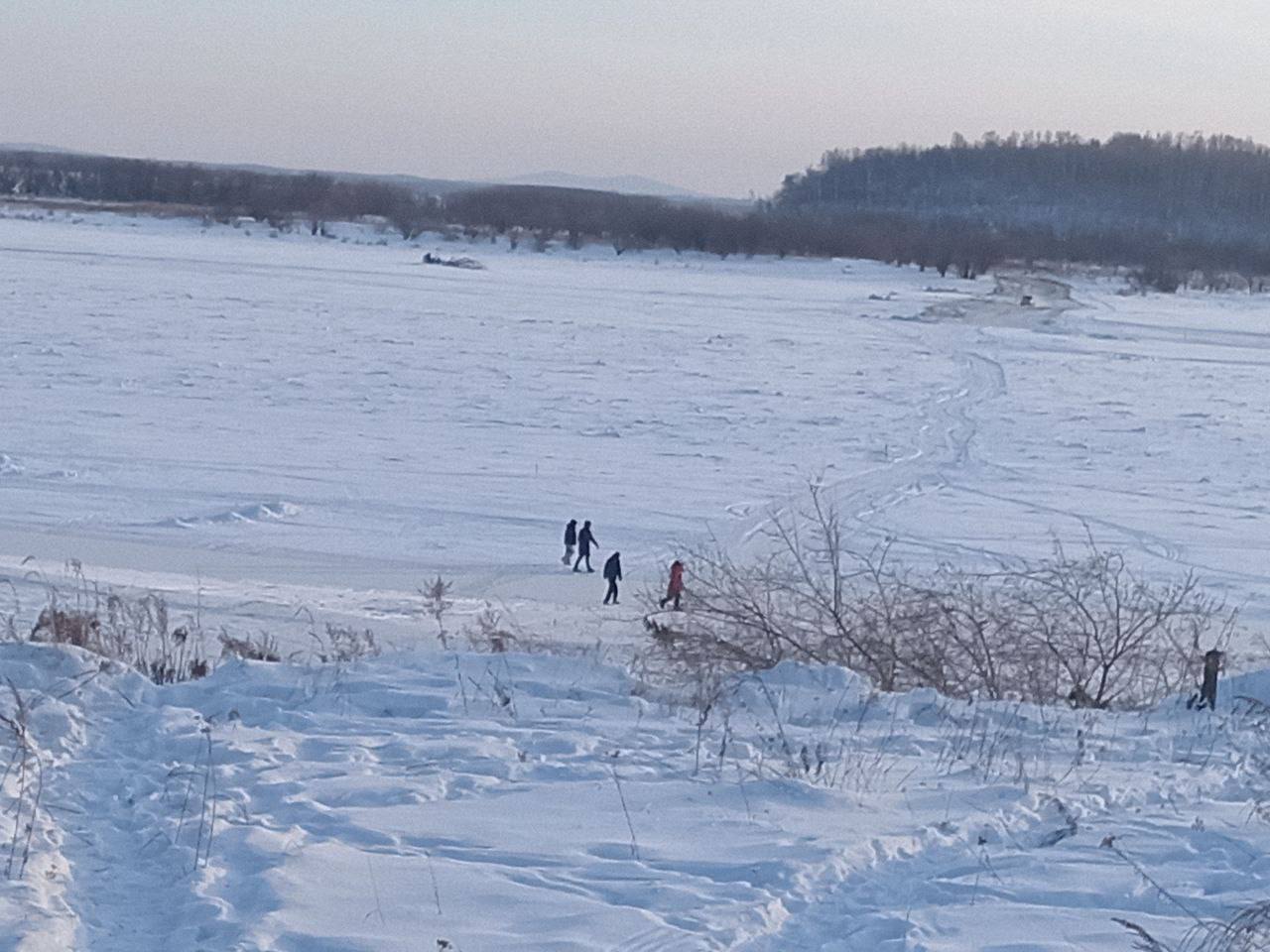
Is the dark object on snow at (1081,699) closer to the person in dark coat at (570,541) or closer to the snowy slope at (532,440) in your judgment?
the snowy slope at (532,440)

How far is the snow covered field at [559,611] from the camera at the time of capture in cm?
398

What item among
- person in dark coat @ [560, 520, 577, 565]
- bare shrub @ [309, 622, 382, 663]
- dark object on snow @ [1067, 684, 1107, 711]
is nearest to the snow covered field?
bare shrub @ [309, 622, 382, 663]

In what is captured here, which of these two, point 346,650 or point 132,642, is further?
point 346,650

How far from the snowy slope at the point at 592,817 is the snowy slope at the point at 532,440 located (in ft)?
14.8

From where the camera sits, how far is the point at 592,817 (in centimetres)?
456

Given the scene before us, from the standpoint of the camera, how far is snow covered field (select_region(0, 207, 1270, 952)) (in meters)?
3.98

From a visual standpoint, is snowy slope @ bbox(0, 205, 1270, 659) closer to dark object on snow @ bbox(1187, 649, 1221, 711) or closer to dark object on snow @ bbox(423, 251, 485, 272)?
dark object on snow @ bbox(1187, 649, 1221, 711)

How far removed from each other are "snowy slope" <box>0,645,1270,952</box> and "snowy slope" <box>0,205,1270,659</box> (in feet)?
14.8

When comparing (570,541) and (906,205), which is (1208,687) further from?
(906,205)

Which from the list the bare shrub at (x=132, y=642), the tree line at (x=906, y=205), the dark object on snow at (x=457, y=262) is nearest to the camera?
the bare shrub at (x=132, y=642)

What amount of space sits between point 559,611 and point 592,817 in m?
7.83

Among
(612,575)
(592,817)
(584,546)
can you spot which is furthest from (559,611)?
(592,817)

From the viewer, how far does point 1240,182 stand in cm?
13325

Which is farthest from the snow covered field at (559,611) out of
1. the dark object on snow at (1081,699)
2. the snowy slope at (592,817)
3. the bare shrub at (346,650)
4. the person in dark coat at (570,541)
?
the dark object on snow at (1081,699)
